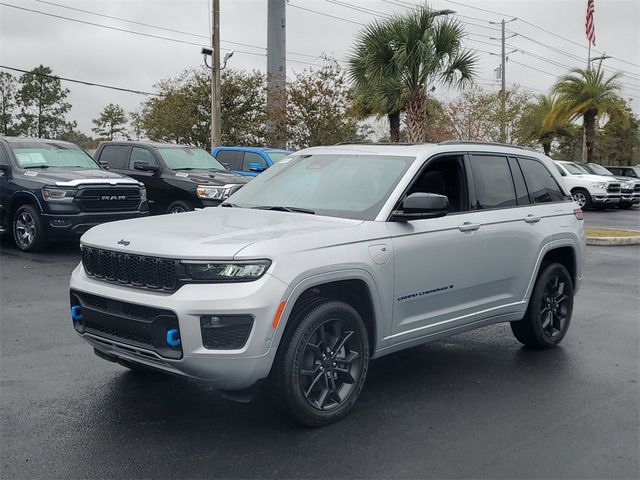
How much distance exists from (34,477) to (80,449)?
1.24 ft

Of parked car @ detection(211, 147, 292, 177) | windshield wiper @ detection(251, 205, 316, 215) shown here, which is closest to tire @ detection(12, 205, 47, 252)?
parked car @ detection(211, 147, 292, 177)

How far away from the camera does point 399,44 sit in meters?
16.8

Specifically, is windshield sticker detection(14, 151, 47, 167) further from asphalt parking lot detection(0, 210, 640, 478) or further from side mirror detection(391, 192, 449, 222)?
side mirror detection(391, 192, 449, 222)

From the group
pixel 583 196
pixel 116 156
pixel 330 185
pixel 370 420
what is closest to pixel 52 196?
pixel 116 156

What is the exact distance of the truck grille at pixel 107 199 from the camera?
37.8 feet

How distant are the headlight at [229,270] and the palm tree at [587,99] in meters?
31.9

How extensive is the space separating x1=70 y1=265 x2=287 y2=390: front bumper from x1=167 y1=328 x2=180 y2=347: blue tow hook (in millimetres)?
36

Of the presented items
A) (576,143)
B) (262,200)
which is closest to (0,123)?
(576,143)

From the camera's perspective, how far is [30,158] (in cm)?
1240

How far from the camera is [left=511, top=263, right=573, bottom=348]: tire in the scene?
20.8ft

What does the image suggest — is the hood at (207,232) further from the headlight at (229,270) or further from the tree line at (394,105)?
the tree line at (394,105)

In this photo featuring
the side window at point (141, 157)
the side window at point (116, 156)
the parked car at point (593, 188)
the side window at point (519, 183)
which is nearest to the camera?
the side window at point (519, 183)

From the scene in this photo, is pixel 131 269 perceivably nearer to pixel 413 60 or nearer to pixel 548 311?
pixel 548 311

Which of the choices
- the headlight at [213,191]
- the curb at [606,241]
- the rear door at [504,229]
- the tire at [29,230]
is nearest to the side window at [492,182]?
the rear door at [504,229]
